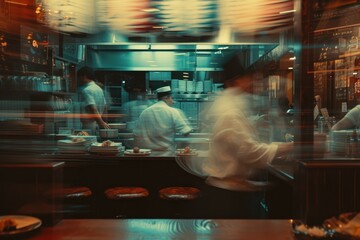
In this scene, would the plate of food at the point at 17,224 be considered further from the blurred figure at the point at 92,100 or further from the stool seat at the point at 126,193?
the blurred figure at the point at 92,100

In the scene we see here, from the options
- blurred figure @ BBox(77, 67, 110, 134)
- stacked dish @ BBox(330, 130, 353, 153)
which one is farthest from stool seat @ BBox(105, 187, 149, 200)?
blurred figure @ BBox(77, 67, 110, 134)

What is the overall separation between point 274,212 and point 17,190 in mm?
2598

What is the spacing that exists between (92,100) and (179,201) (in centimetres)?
258

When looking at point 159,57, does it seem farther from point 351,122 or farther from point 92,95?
point 351,122

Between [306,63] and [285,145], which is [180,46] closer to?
[285,145]

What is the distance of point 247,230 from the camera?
1994 millimetres

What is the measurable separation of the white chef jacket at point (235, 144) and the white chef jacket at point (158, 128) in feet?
5.16

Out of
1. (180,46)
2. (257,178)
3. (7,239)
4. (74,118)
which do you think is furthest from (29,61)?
(7,239)

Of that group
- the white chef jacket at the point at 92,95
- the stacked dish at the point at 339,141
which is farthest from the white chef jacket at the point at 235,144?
the white chef jacket at the point at 92,95

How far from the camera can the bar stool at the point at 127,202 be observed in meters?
3.57

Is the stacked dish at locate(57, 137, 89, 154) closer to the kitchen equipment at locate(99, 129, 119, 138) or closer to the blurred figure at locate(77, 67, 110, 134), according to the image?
the kitchen equipment at locate(99, 129, 119, 138)

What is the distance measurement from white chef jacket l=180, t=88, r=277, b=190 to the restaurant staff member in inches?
61.6

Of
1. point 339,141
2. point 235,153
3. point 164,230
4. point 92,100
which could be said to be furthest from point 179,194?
point 92,100

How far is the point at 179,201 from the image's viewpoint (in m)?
3.59
